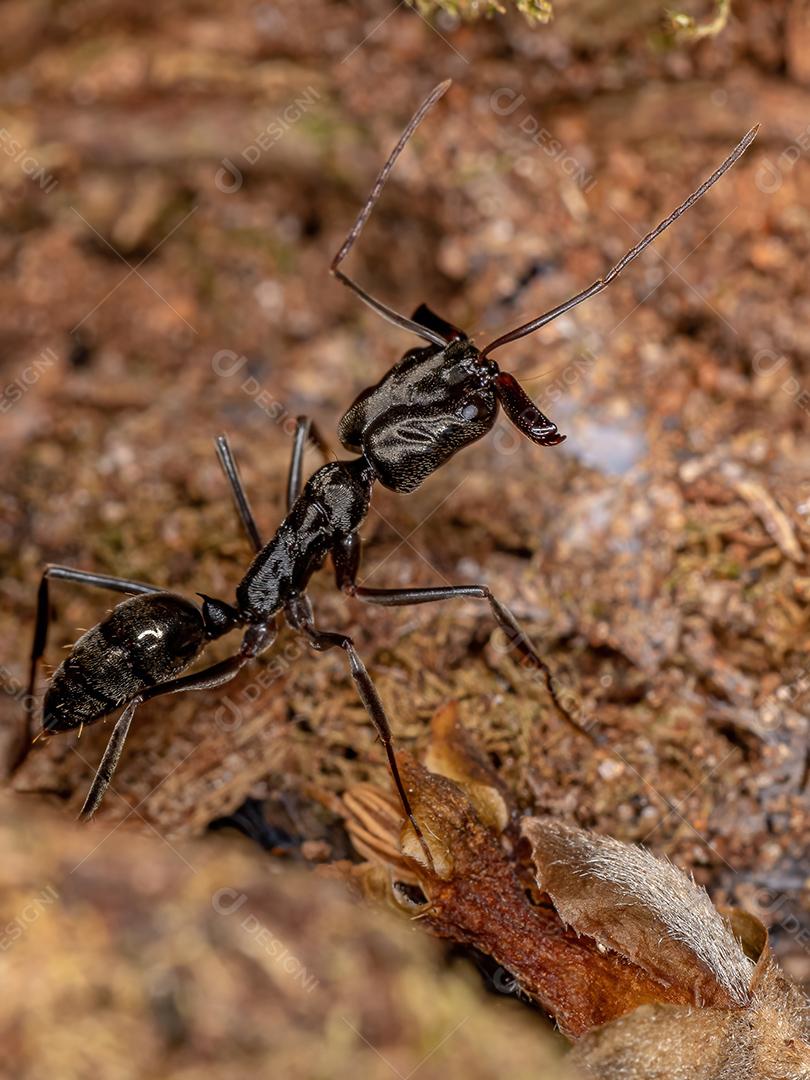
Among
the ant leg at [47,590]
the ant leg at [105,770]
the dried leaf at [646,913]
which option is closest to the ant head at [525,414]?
the dried leaf at [646,913]

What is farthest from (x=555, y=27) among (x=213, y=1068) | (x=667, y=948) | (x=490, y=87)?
(x=213, y=1068)

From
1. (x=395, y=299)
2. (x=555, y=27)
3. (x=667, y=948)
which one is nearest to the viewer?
(x=667, y=948)

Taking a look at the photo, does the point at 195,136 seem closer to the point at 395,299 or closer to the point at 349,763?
the point at 395,299

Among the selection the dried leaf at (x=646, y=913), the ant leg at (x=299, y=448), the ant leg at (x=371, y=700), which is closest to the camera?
the dried leaf at (x=646, y=913)

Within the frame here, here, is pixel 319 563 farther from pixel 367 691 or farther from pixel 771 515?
pixel 771 515

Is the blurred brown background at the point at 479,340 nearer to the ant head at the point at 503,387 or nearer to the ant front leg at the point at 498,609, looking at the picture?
the ant front leg at the point at 498,609

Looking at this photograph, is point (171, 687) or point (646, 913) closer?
point (646, 913)

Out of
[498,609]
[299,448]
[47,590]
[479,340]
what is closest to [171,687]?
[47,590]
